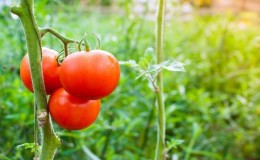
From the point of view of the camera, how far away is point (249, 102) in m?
2.39

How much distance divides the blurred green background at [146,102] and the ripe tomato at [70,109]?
0.39 ft

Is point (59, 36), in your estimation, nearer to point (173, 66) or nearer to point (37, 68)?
point (37, 68)

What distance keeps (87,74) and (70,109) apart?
6cm

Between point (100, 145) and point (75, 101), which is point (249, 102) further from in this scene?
point (75, 101)

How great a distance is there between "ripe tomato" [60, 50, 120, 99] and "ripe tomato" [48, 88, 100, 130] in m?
0.02

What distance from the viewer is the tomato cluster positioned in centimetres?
67

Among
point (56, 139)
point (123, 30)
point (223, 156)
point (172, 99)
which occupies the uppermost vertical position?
point (56, 139)

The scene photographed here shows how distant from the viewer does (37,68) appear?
663 millimetres

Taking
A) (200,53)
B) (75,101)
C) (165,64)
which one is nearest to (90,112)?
(75,101)

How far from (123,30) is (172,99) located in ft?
1.41

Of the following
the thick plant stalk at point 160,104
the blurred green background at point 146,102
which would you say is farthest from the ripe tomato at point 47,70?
the thick plant stalk at point 160,104

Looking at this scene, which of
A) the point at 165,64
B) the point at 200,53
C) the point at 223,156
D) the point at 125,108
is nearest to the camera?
the point at 165,64

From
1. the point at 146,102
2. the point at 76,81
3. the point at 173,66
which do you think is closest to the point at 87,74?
the point at 76,81

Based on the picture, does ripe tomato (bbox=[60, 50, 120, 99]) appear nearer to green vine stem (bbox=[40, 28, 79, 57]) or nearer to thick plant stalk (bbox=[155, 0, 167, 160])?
green vine stem (bbox=[40, 28, 79, 57])
